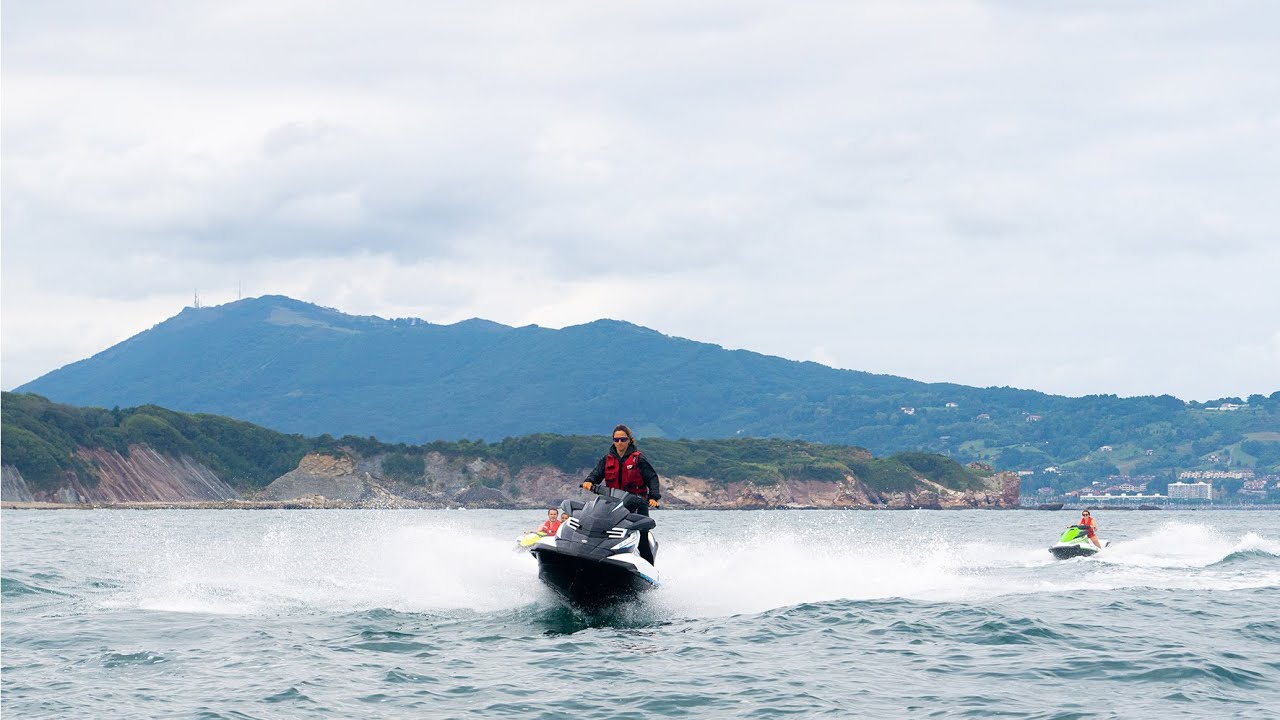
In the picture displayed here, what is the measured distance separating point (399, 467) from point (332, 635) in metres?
159

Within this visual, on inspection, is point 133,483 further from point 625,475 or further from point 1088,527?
point 625,475

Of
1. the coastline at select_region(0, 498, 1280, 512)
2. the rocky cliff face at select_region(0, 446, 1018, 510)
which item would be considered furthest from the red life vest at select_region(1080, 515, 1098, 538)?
the rocky cliff face at select_region(0, 446, 1018, 510)

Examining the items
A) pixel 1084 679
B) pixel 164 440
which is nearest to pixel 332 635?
pixel 1084 679

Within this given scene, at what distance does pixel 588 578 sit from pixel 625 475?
1935 mm

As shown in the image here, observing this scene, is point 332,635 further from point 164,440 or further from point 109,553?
point 164,440

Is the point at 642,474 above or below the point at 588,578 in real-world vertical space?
above

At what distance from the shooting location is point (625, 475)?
20375 millimetres

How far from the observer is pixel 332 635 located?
18.6 meters

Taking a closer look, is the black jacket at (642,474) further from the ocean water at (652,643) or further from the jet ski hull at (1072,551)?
the jet ski hull at (1072,551)

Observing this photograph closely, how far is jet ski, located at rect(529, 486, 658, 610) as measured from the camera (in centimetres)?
1903

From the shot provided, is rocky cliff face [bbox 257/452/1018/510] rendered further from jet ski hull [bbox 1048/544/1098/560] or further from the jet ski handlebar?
the jet ski handlebar

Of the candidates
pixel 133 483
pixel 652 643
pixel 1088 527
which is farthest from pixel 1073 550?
pixel 133 483

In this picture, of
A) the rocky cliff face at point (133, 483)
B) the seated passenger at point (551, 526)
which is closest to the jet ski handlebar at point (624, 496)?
the seated passenger at point (551, 526)

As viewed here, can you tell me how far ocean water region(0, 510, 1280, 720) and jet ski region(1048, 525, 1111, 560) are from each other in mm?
9242
